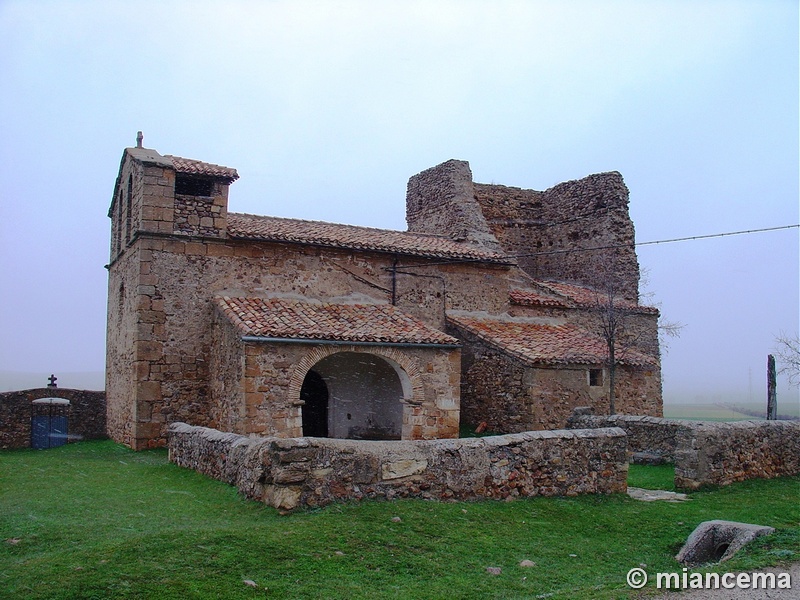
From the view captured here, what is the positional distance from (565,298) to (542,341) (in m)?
3.51

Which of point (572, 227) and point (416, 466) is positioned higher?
point (572, 227)

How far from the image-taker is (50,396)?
19.9m

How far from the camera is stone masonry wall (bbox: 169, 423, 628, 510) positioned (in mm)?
7867

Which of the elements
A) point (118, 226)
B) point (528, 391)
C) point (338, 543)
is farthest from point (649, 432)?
point (118, 226)

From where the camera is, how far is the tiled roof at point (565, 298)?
21.3 meters

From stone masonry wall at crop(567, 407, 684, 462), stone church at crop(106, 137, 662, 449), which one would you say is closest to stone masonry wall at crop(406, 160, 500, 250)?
stone church at crop(106, 137, 662, 449)

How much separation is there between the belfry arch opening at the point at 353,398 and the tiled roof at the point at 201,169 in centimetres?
508

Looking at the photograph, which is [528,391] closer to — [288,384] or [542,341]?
[542,341]

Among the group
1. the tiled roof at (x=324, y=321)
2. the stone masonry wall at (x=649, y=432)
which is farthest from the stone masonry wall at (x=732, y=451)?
the tiled roof at (x=324, y=321)

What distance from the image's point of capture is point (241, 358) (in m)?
14.6

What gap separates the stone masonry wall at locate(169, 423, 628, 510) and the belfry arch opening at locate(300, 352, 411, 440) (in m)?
6.91

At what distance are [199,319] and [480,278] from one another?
808 centimetres

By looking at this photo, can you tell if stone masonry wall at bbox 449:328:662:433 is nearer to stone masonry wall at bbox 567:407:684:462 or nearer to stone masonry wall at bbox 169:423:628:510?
stone masonry wall at bbox 567:407:684:462

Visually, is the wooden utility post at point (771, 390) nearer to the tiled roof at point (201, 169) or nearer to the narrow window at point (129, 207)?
the tiled roof at point (201, 169)
